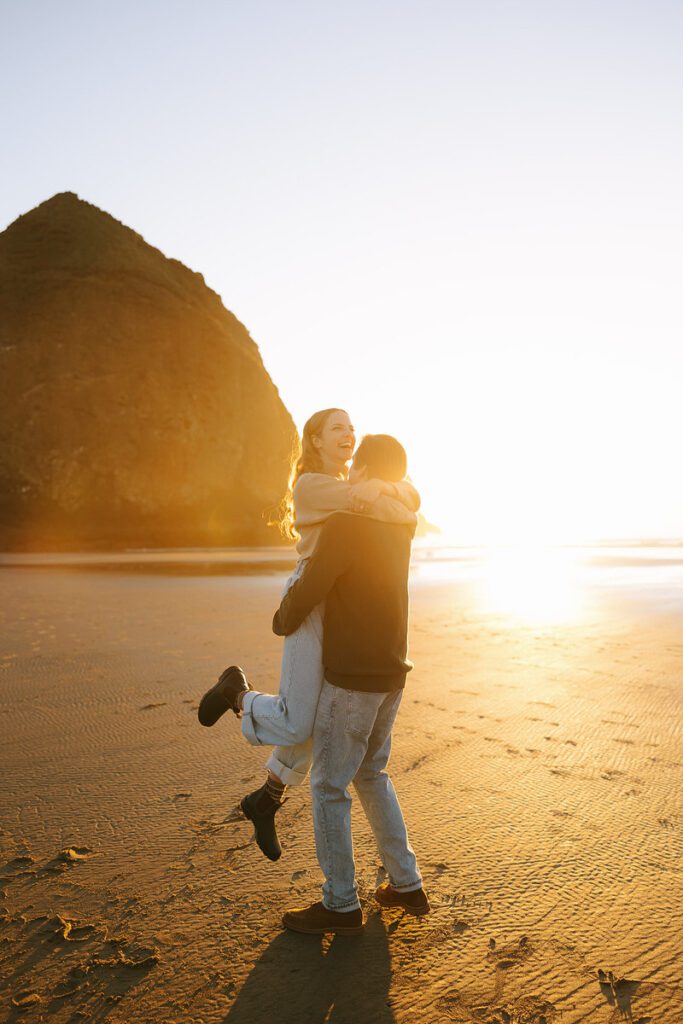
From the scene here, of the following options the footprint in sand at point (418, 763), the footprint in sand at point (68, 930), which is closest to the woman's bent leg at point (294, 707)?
the footprint in sand at point (68, 930)

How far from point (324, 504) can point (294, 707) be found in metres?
0.76

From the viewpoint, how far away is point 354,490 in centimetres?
238

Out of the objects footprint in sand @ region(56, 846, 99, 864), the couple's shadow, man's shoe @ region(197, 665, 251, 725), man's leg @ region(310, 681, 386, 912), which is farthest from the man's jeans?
footprint in sand @ region(56, 846, 99, 864)

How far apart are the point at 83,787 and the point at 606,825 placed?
2781mm

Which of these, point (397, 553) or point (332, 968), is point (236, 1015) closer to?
point (332, 968)

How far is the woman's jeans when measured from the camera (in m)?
2.41

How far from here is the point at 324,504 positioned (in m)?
2.43

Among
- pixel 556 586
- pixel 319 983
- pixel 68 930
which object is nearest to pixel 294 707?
pixel 319 983

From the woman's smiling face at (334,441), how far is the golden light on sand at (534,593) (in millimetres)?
8324

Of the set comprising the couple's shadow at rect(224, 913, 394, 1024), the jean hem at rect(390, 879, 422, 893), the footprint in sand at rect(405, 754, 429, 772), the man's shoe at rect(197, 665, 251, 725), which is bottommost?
the footprint in sand at rect(405, 754, 429, 772)

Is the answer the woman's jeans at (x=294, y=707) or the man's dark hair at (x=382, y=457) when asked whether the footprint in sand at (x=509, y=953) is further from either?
the man's dark hair at (x=382, y=457)

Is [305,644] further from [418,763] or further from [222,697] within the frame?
[418,763]

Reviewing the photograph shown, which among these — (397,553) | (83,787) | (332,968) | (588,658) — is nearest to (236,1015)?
(332,968)

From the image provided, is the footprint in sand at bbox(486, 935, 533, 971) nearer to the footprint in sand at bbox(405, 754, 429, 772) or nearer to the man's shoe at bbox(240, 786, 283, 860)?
the man's shoe at bbox(240, 786, 283, 860)
